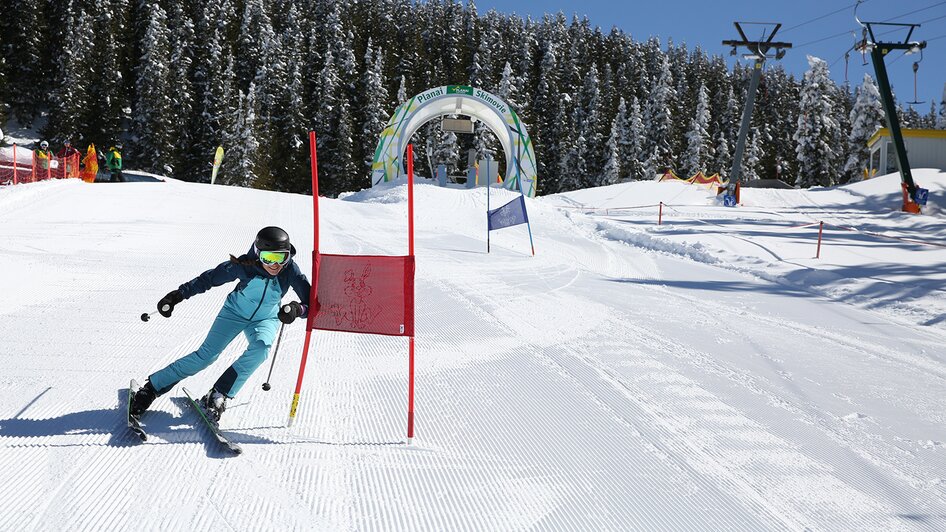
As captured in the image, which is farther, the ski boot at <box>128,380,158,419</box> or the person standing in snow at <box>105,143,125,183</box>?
the person standing in snow at <box>105,143,125,183</box>

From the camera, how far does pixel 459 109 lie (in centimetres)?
3269

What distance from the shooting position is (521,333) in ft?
25.7

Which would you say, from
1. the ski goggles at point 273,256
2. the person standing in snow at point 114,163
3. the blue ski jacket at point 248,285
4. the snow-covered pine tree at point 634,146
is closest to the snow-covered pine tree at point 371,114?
the snow-covered pine tree at point 634,146

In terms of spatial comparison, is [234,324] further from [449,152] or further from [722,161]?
[722,161]

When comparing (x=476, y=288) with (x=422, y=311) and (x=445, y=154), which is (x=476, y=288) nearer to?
(x=422, y=311)

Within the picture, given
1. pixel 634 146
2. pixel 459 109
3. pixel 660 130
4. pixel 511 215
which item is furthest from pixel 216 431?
pixel 660 130

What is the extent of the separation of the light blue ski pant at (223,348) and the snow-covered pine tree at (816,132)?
64690 millimetres

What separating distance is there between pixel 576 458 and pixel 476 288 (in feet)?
19.7

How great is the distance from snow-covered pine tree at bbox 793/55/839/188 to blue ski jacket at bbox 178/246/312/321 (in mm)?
64577

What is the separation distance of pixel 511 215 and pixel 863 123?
56.9 meters

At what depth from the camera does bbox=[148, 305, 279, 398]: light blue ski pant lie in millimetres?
4383

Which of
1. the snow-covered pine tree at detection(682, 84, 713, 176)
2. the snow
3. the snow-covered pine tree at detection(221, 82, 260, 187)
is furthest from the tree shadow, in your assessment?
the snow-covered pine tree at detection(682, 84, 713, 176)

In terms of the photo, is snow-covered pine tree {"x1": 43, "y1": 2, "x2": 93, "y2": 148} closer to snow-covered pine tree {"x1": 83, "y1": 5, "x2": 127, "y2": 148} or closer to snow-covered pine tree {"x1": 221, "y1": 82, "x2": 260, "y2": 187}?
snow-covered pine tree {"x1": 83, "y1": 5, "x2": 127, "y2": 148}

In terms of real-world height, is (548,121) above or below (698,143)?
above
